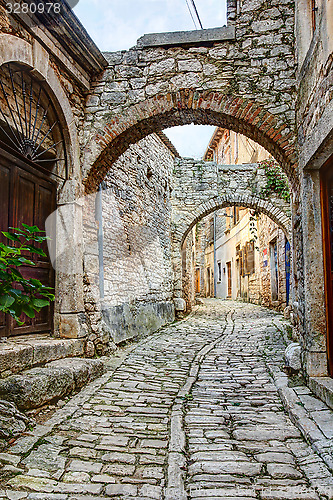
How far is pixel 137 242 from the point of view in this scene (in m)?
8.12

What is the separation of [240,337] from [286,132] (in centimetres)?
418

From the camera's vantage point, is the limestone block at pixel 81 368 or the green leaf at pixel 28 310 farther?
the limestone block at pixel 81 368

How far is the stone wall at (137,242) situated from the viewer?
21.0 feet

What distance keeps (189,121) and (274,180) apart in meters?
6.50

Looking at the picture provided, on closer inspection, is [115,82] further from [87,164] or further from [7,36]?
[7,36]

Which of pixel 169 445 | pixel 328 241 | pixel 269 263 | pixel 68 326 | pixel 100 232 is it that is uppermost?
pixel 100 232

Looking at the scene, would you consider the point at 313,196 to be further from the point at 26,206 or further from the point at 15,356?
the point at 15,356

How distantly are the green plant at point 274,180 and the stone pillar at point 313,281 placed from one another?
7.52 m

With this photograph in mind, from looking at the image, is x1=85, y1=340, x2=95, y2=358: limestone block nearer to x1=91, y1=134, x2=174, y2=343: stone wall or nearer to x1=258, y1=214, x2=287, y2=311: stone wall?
x1=91, y1=134, x2=174, y2=343: stone wall

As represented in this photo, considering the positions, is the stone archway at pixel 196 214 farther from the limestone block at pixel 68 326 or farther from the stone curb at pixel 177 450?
the stone curb at pixel 177 450

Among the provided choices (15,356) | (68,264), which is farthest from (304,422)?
(68,264)

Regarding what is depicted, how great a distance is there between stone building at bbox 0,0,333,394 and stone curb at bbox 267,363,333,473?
0.34 m

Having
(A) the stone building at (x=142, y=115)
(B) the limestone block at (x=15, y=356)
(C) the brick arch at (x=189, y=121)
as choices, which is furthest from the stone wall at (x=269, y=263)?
(B) the limestone block at (x=15, y=356)

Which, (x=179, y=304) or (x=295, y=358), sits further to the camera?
(x=179, y=304)
